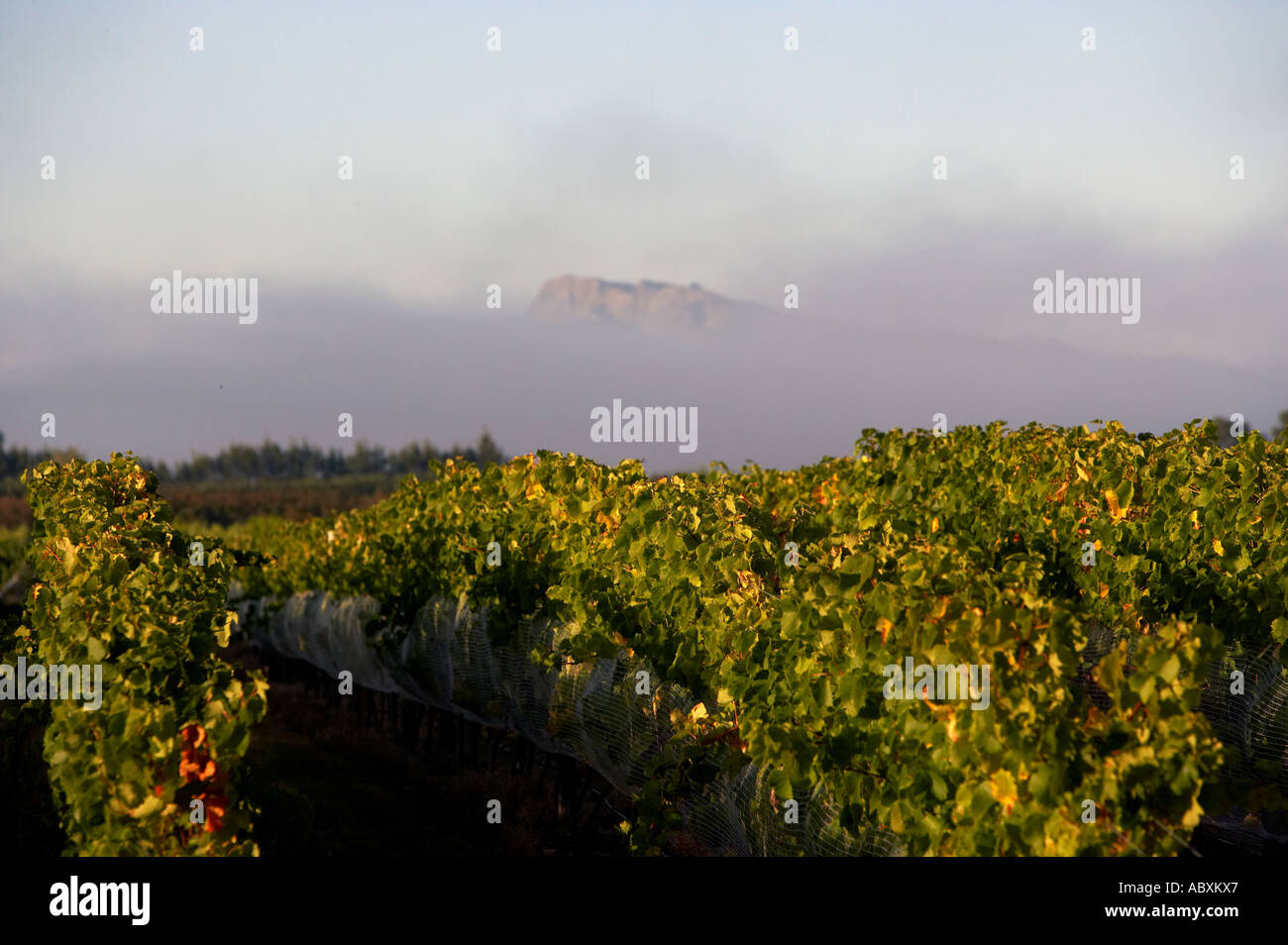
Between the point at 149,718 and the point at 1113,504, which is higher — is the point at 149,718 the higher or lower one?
the lower one

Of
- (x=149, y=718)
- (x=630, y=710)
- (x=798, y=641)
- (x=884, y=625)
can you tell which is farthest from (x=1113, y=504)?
(x=149, y=718)

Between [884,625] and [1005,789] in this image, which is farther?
[884,625]

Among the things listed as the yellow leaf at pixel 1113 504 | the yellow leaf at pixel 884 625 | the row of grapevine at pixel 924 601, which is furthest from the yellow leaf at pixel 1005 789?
the yellow leaf at pixel 1113 504

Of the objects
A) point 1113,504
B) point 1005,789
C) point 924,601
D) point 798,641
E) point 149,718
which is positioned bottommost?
point 1005,789

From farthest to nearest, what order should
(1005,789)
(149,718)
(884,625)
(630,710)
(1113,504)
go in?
(1113,504) < (630,710) < (884,625) < (149,718) < (1005,789)

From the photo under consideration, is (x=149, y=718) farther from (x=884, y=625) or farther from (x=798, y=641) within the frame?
(x=798, y=641)

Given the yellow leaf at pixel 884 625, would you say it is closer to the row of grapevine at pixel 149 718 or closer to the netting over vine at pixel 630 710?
the netting over vine at pixel 630 710

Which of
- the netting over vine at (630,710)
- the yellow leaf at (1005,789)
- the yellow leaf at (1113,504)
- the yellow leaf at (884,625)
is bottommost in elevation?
the netting over vine at (630,710)

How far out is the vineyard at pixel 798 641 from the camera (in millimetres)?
4844

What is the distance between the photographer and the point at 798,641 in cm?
678

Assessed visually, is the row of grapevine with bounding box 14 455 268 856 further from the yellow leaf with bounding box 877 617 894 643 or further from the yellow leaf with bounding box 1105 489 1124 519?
the yellow leaf with bounding box 1105 489 1124 519
